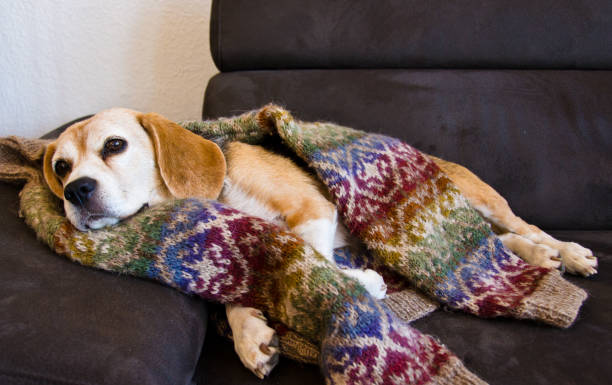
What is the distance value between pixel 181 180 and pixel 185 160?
0.07 meters

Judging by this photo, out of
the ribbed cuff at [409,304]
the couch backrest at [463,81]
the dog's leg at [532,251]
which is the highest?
the couch backrest at [463,81]

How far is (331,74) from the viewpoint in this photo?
186 centimetres

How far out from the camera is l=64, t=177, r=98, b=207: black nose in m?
1.06

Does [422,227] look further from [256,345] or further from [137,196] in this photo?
[137,196]

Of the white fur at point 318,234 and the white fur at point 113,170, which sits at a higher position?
the white fur at point 113,170

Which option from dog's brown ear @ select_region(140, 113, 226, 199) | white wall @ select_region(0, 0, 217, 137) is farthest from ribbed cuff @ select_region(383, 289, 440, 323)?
white wall @ select_region(0, 0, 217, 137)

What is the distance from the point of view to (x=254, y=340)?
92 cm

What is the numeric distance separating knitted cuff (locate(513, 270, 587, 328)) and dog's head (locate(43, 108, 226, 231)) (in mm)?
933

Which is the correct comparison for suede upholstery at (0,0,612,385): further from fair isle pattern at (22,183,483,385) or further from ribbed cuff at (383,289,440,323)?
fair isle pattern at (22,183,483,385)

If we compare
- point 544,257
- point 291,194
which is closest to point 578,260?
point 544,257

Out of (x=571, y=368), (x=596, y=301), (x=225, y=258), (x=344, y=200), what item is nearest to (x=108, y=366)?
(x=225, y=258)

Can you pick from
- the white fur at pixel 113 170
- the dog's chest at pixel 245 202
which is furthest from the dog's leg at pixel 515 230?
the white fur at pixel 113 170

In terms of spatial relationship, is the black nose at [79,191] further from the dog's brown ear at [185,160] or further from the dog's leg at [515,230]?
the dog's leg at [515,230]

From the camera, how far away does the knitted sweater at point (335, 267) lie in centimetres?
85
